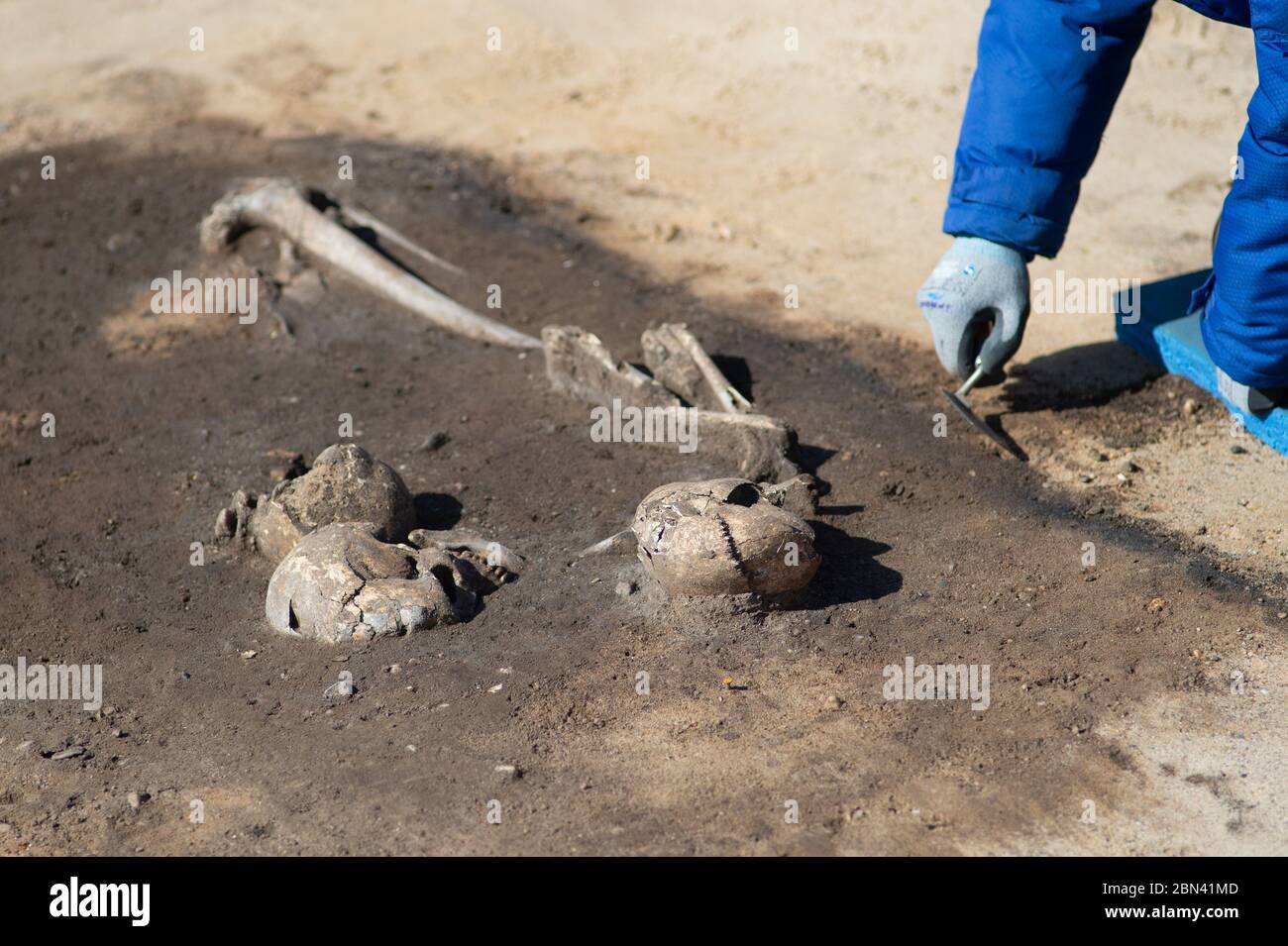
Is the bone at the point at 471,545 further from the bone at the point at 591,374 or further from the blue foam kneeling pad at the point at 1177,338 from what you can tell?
the blue foam kneeling pad at the point at 1177,338

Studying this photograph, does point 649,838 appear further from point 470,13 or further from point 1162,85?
point 470,13

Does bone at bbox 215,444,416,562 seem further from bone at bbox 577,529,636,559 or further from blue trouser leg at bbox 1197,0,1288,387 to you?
blue trouser leg at bbox 1197,0,1288,387

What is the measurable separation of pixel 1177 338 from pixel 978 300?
99 cm

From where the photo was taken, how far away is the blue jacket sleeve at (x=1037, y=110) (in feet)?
14.8

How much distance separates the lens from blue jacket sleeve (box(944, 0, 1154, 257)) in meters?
4.51

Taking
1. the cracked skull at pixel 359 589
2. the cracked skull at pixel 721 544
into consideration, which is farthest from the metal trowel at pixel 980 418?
the cracked skull at pixel 359 589

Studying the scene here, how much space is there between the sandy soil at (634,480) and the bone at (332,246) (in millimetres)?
133

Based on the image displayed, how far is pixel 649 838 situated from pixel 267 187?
4.39m

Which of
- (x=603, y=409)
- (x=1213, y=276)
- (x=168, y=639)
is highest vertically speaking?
(x=1213, y=276)

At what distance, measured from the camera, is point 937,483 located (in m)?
4.50

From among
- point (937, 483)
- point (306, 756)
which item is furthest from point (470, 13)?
point (306, 756)

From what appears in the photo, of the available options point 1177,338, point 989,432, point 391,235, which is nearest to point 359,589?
point 989,432

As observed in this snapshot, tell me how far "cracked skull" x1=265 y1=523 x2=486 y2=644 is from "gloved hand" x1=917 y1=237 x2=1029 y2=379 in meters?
1.98

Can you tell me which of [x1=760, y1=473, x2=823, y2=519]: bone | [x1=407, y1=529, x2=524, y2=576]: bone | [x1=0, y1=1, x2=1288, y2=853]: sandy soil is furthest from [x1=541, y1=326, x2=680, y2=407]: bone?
[x1=407, y1=529, x2=524, y2=576]: bone
